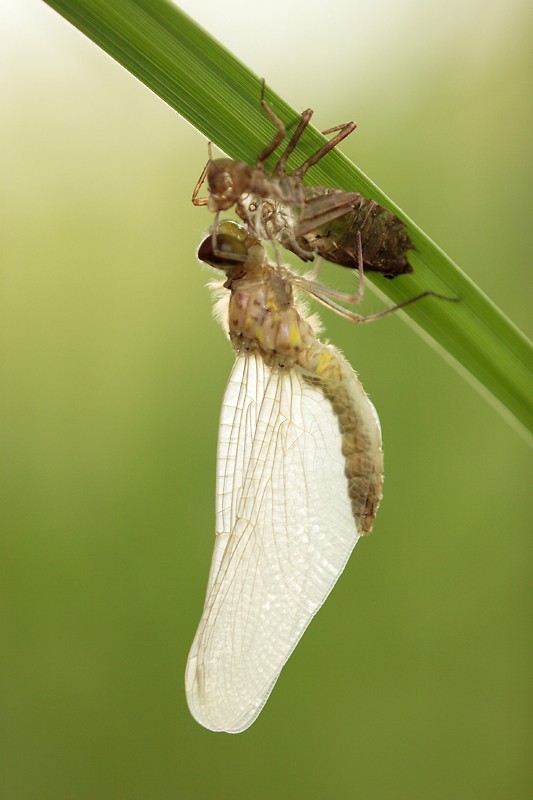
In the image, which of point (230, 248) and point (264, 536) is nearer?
point (264, 536)

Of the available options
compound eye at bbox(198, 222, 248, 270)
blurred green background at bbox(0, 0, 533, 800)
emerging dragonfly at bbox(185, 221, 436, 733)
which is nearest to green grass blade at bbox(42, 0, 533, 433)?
emerging dragonfly at bbox(185, 221, 436, 733)

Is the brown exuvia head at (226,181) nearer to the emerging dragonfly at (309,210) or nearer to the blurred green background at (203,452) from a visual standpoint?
the emerging dragonfly at (309,210)

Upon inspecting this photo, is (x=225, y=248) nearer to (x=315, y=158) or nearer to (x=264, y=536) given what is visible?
(x=315, y=158)

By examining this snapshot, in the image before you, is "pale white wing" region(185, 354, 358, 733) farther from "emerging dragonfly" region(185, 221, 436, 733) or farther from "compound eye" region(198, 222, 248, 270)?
"compound eye" region(198, 222, 248, 270)

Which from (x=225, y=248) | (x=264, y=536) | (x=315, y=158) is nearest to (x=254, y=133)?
(x=315, y=158)

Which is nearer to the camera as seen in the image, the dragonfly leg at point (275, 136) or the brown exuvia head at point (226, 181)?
the dragonfly leg at point (275, 136)

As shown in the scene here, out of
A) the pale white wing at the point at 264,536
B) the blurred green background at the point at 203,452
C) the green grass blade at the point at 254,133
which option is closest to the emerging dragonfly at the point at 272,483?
the pale white wing at the point at 264,536

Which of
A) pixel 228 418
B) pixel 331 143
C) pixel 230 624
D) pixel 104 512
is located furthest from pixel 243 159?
pixel 104 512
